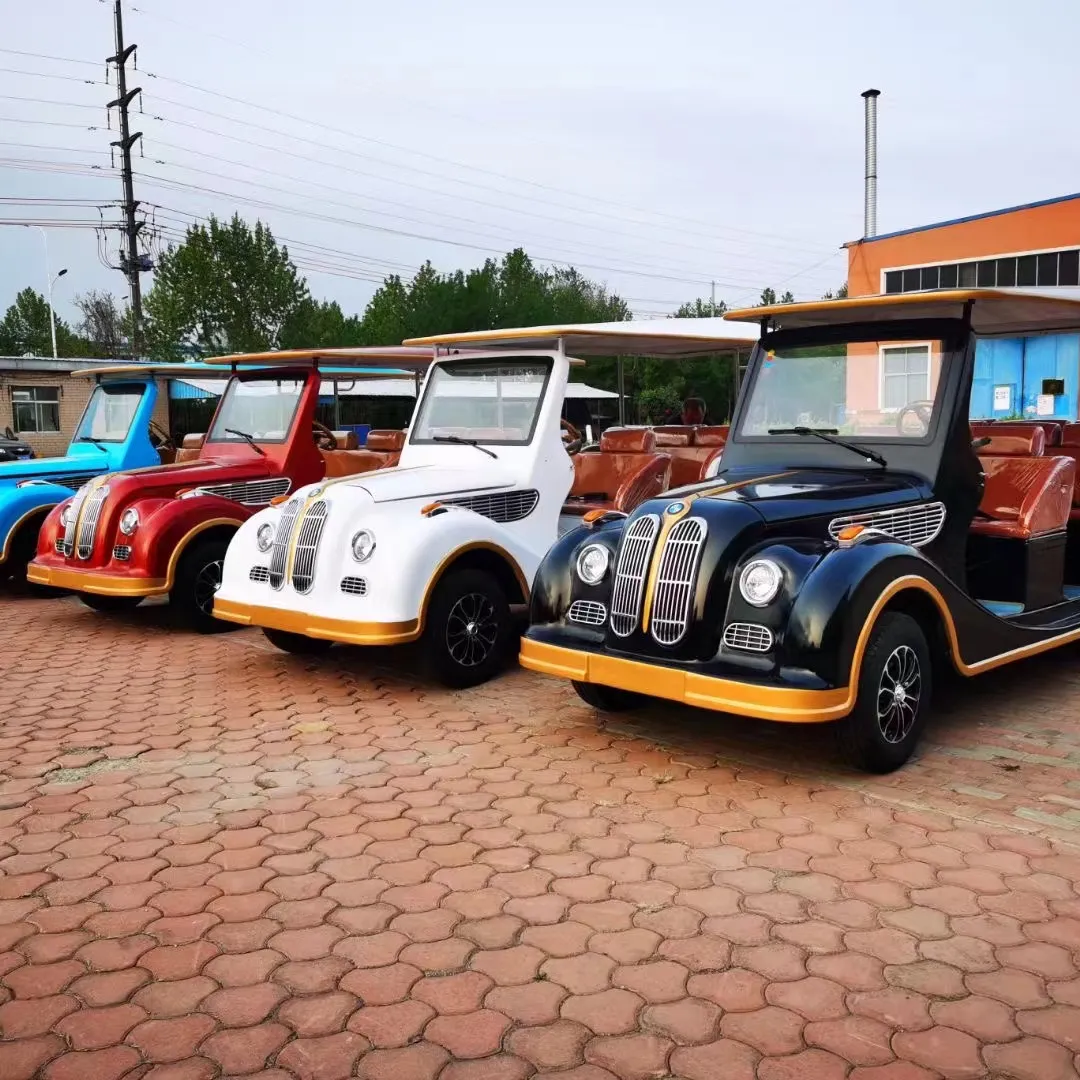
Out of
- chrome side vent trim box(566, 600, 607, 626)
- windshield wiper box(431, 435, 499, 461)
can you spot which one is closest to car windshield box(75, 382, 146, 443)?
windshield wiper box(431, 435, 499, 461)

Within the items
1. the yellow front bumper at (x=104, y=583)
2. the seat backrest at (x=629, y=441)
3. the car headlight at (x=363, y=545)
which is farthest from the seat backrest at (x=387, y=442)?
the car headlight at (x=363, y=545)

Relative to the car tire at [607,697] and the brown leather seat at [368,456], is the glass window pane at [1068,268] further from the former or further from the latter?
the car tire at [607,697]

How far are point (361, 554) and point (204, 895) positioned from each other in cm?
271

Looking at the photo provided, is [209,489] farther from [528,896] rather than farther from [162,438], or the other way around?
[528,896]

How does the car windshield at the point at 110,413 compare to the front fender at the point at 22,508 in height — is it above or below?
above

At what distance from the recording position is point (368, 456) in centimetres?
923

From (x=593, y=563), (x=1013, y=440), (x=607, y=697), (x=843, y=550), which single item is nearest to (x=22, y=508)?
(x=607, y=697)

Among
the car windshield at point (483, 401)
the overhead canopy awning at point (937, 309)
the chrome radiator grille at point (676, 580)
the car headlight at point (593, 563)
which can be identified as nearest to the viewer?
the chrome radiator grille at point (676, 580)

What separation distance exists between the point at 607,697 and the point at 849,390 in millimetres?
2166

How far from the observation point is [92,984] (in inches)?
126

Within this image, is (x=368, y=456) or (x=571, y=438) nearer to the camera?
(x=571, y=438)

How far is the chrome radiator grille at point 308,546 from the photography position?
20.8ft

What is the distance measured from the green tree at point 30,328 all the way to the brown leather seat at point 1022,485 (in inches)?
3062

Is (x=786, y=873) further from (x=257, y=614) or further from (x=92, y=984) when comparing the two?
(x=257, y=614)
